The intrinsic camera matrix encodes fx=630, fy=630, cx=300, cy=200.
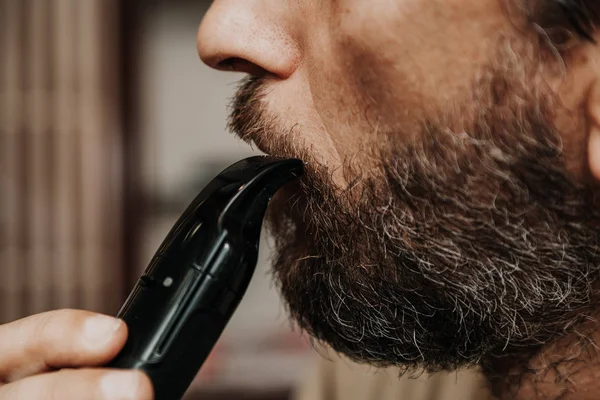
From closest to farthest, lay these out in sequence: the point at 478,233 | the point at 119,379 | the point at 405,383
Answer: the point at 119,379 → the point at 478,233 → the point at 405,383

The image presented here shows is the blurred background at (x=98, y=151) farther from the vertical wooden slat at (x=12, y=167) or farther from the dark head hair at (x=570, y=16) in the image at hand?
the dark head hair at (x=570, y=16)

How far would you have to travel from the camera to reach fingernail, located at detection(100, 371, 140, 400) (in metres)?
0.46

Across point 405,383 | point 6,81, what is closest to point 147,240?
point 6,81

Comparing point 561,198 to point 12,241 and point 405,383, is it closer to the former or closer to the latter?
point 405,383

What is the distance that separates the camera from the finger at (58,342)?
18.9 inches

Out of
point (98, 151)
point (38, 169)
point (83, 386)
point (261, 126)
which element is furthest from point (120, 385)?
point (38, 169)

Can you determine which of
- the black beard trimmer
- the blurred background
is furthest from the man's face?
the blurred background

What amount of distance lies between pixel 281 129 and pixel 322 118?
0.04 m

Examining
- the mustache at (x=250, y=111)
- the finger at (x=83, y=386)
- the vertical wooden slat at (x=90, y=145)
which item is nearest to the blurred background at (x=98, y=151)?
the vertical wooden slat at (x=90, y=145)

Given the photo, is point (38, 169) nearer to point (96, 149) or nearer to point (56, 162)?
point (56, 162)

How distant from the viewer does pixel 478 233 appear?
0.57 m

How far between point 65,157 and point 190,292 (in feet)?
5.83

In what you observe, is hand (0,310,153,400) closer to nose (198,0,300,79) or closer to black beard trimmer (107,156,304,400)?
black beard trimmer (107,156,304,400)

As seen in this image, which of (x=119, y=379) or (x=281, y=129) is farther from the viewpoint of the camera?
(x=281, y=129)
